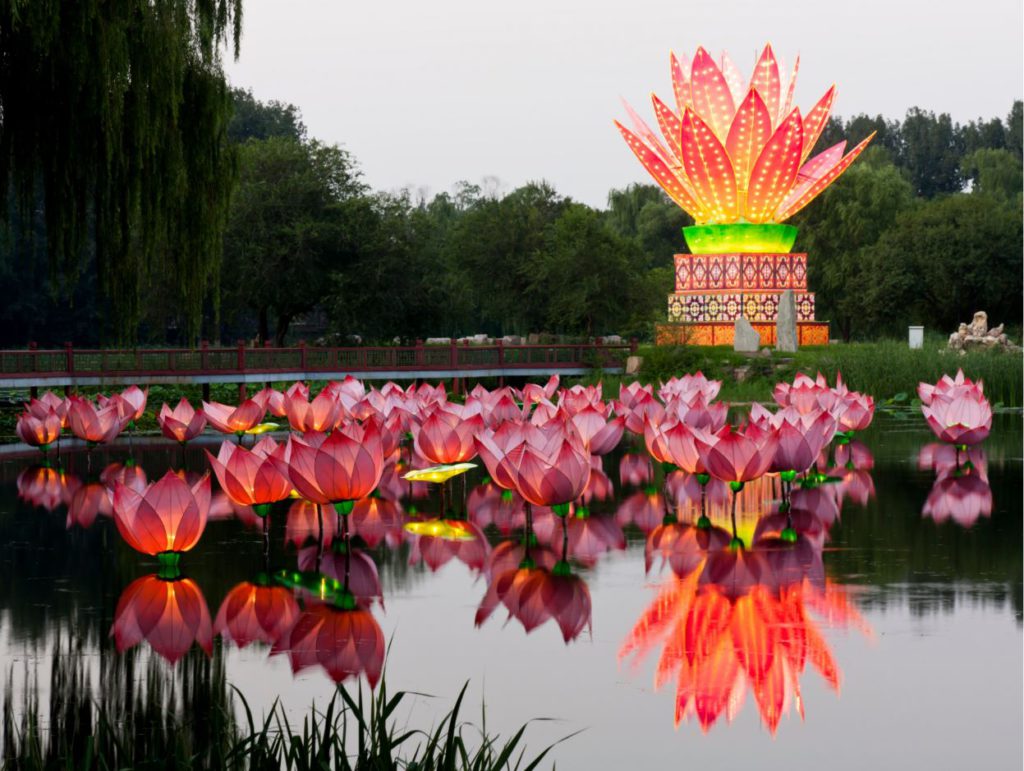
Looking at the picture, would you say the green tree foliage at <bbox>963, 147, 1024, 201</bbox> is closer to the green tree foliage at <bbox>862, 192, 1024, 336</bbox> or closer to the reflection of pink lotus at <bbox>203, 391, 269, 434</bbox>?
the green tree foliage at <bbox>862, 192, 1024, 336</bbox>

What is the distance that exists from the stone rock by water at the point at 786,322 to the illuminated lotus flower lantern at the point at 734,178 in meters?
2.05

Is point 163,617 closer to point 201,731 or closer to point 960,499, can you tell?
point 201,731

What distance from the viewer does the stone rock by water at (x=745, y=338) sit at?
110ft

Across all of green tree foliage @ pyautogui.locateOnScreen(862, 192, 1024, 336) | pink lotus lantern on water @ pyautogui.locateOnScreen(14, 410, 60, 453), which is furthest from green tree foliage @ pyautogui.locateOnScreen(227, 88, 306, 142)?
pink lotus lantern on water @ pyautogui.locateOnScreen(14, 410, 60, 453)

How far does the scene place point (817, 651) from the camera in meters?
6.87

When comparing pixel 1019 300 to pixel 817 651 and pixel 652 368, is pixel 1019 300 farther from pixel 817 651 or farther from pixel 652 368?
pixel 817 651

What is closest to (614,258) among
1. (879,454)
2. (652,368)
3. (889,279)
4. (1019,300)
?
(652,368)

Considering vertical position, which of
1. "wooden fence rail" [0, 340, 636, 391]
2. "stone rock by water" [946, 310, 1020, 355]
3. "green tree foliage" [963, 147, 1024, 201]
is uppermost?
"green tree foliage" [963, 147, 1024, 201]

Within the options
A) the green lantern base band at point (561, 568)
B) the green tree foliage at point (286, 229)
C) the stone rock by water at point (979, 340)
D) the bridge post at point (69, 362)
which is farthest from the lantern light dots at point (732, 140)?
the green lantern base band at point (561, 568)

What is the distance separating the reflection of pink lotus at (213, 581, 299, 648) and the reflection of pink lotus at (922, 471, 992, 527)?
533 centimetres

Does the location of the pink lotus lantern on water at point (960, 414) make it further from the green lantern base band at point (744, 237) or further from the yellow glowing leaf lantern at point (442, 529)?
the green lantern base band at point (744, 237)

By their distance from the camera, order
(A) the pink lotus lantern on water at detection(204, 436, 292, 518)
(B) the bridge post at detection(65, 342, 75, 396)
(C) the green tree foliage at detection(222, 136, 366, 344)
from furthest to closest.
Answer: (C) the green tree foliage at detection(222, 136, 366, 344) → (B) the bridge post at detection(65, 342, 75, 396) → (A) the pink lotus lantern on water at detection(204, 436, 292, 518)

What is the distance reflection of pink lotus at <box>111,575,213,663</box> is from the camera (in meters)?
7.18

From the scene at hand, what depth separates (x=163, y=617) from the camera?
7730 millimetres
